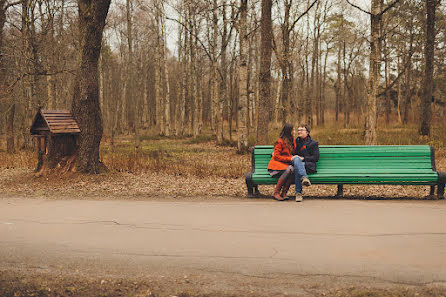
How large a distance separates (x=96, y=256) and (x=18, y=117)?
2879cm

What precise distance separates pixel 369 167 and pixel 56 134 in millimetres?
6800

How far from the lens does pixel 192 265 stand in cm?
376

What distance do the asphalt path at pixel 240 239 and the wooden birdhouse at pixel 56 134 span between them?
269 centimetres

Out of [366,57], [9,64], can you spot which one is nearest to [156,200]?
[9,64]

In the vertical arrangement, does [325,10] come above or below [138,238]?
above

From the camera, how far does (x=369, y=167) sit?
686 cm

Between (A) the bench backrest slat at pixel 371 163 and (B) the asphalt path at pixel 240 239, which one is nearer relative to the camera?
(B) the asphalt path at pixel 240 239

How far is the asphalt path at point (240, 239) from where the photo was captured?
3.63 meters

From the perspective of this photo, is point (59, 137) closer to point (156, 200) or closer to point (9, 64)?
point (156, 200)

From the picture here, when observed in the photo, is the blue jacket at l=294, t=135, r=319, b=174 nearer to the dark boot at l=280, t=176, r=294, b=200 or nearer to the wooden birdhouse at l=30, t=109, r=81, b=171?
the dark boot at l=280, t=176, r=294, b=200

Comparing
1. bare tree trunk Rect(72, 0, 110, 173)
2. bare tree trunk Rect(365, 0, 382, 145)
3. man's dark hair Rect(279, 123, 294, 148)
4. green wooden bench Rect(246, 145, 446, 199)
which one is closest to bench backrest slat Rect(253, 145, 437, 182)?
green wooden bench Rect(246, 145, 446, 199)

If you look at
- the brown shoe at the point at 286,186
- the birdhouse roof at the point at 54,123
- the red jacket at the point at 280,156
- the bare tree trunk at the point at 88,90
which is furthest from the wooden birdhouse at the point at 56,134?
the brown shoe at the point at 286,186

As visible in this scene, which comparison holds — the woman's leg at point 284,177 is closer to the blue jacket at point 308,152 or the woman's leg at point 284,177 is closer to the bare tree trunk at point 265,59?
the blue jacket at point 308,152

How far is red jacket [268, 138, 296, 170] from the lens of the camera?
6.70m
